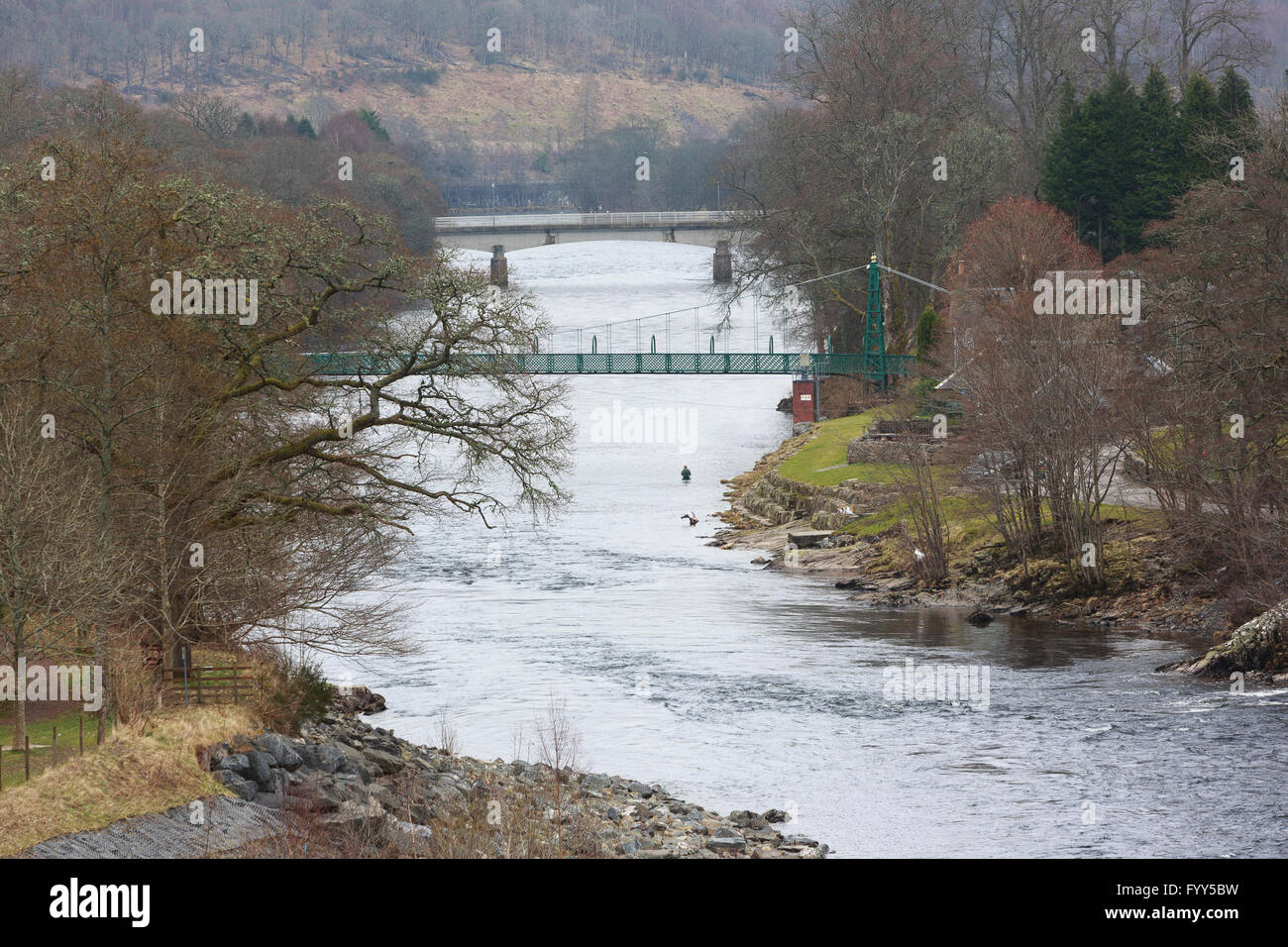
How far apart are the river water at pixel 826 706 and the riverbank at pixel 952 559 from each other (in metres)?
1.52

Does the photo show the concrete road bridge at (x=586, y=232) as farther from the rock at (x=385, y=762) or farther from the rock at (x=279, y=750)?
the rock at (x=279, y=750)

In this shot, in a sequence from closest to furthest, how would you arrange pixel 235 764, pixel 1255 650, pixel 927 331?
1. pixel 235 764
2. pixel 1255 650
3. pixel 927 331

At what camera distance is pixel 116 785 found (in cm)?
1992

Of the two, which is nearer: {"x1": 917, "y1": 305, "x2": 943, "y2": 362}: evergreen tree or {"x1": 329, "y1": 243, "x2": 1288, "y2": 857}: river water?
{"x1": 329, "y1": 243, "x2": 1288, "y2": 857}: river water

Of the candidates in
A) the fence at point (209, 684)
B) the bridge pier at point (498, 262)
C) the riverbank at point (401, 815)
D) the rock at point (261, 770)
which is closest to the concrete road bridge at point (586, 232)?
the bridge pier at point (498, 262)

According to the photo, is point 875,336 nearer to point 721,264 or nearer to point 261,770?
point 721,264

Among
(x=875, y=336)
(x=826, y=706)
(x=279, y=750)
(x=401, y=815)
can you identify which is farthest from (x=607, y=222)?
(x=401, y=815)

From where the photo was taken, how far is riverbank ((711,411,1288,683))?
4034 centimetres

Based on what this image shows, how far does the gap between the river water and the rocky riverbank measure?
4.37ft

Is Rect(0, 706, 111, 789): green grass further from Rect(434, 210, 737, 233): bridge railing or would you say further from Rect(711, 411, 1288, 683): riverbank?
Rect(434, 210, 737, 233): bridge railing

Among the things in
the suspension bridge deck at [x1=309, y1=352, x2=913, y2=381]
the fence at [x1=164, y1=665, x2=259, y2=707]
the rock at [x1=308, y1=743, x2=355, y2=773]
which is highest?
the suspension bridge deck at [x1=309, y1=352, x2=913, y2=381]

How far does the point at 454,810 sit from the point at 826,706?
1131cm

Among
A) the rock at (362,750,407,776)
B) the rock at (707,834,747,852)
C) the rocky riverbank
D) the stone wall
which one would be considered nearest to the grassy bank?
the stone wall

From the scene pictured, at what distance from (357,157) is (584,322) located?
862 inches
